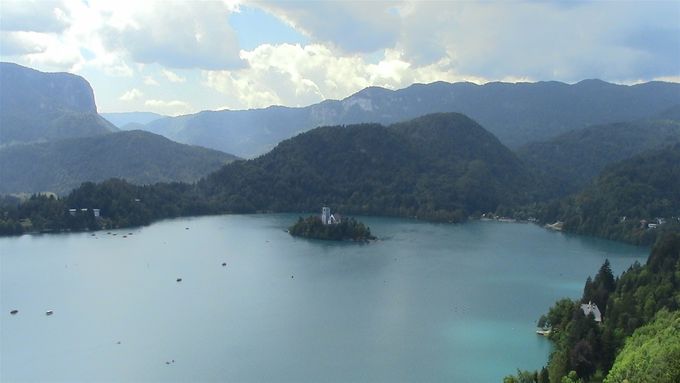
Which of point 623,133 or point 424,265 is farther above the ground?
point 623,133

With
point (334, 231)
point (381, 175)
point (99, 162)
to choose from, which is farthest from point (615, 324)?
point (99, 162)

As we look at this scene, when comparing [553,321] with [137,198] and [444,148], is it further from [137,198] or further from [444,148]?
[444,148]

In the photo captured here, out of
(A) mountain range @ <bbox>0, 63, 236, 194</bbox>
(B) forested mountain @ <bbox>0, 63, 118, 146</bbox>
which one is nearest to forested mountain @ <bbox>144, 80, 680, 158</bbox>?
(B) forested mountain @ <bbox>0, 63, 118, 146</bbox>

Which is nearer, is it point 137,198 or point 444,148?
point 137,198

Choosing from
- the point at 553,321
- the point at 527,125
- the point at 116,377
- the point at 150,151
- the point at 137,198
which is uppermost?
the point at 527,125

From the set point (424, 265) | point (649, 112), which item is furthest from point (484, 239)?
point (649, 112)

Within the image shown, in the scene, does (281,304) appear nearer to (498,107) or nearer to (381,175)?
(381,175)

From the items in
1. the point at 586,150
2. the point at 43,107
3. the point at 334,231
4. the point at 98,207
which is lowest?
the point at 334,231

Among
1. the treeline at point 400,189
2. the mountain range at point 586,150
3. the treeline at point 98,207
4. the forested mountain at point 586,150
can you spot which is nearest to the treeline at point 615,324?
the treeline at point 400,189
